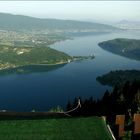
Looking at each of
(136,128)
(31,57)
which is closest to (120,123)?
(136,128)

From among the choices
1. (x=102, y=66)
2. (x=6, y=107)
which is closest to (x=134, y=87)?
(x=6, y=107)

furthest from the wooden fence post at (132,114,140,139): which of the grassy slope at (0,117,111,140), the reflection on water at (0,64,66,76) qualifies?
the reflection on water at (0,64,66,76)

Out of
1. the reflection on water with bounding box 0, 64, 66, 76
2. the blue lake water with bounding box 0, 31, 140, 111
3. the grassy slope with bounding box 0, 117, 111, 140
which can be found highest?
the grassy slope with bounding box 0, 117, 111, 140

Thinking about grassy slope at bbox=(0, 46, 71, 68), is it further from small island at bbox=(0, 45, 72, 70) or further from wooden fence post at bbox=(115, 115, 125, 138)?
wooden fence post at bbox=(115, 115, 125, 138)

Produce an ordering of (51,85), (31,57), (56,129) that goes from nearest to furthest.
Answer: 1. (56,129)
2. (51,85)
3. (31,57)

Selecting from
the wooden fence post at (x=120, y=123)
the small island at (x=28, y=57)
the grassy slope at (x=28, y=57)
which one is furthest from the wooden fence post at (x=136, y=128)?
the grassy slope at (x=28, y=57)

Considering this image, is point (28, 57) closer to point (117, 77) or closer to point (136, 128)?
point (117, 77)
